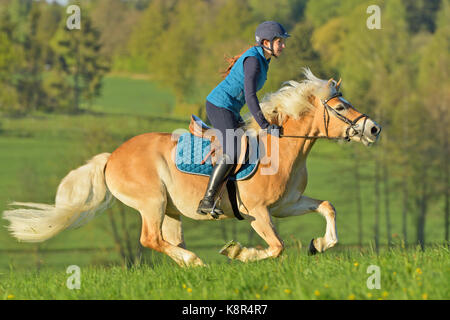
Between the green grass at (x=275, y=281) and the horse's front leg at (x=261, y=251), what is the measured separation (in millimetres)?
110

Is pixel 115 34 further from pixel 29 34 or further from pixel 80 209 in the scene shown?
pixel 80 209

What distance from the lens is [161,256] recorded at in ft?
26.9

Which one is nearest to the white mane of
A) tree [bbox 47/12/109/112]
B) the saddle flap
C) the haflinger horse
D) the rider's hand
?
the haflinger horse

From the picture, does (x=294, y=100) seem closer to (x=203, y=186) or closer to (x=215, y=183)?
(x=215, y=183)

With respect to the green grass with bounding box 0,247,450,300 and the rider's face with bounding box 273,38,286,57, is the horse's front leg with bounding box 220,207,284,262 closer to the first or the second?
the green grass with bounding box 0,247,450,300

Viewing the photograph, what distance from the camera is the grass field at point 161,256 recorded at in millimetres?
5434

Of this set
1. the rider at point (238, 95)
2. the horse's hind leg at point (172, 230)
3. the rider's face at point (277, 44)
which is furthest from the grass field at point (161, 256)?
the rider's face at point (277, 44)

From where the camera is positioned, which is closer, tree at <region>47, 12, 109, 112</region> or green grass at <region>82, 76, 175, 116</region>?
green grass at <region>82, 76, 175, 116</region>

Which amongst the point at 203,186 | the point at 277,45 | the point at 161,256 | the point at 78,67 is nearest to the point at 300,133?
the point at 277,45

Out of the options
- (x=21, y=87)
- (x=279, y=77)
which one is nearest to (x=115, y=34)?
(x=21, y=87)

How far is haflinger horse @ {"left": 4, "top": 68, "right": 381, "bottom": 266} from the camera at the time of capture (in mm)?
7066

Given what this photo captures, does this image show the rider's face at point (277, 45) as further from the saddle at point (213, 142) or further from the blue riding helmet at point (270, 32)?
the saddle at point (213, 142)

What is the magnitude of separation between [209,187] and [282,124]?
1.11 meters

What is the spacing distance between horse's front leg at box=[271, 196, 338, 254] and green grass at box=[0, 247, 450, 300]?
0.48 feet
